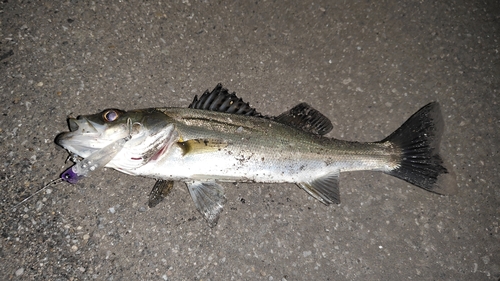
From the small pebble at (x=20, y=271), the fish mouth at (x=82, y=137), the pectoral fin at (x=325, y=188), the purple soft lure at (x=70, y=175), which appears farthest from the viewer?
the pectoral fin at (x=325, y=188)

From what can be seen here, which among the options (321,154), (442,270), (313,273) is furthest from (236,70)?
(442,270)

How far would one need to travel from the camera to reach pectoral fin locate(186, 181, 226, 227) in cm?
278

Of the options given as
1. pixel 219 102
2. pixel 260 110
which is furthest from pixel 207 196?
pixel 260 110

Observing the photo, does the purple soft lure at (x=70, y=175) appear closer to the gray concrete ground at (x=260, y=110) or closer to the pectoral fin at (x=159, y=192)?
the gray concrete ground at (x=260, y=110)

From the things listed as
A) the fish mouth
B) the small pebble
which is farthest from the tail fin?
the small pebble

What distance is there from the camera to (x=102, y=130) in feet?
7.70

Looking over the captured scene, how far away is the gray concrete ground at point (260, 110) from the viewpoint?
282 cm

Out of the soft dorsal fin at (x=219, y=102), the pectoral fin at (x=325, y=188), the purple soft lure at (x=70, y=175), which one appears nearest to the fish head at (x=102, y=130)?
the purple soft lure at (x=70, y=175)

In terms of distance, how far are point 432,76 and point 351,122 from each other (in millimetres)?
1310

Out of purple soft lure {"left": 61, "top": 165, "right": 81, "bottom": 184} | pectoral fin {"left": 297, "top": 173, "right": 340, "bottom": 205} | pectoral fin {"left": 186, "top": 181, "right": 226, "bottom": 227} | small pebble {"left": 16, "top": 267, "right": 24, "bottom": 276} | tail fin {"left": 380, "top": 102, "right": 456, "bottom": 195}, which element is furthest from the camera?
tail fin {"left": 380, "top": 102, "right": 456, "bottom": 195}

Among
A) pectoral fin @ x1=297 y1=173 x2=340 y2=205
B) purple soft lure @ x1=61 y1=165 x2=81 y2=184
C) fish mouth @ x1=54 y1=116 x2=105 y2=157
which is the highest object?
pectoral fin @ x1=297 y1=173 x2=340 y2=205

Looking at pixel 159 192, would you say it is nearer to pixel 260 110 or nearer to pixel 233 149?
pixel 233 149

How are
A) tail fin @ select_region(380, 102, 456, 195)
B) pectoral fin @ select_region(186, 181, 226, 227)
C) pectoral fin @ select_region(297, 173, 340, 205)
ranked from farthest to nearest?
tail fin @ select_region(380, 102, 456, 195)
pectoral fin @ select_region(297, 173, 340, 205)
pectoral fin @ select_region(186, 181, 226, 227)

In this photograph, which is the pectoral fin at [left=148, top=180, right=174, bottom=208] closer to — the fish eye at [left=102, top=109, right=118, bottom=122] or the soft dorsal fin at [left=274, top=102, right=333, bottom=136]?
the fish eye at [left=102, top=109, right=118, bottom=122]
